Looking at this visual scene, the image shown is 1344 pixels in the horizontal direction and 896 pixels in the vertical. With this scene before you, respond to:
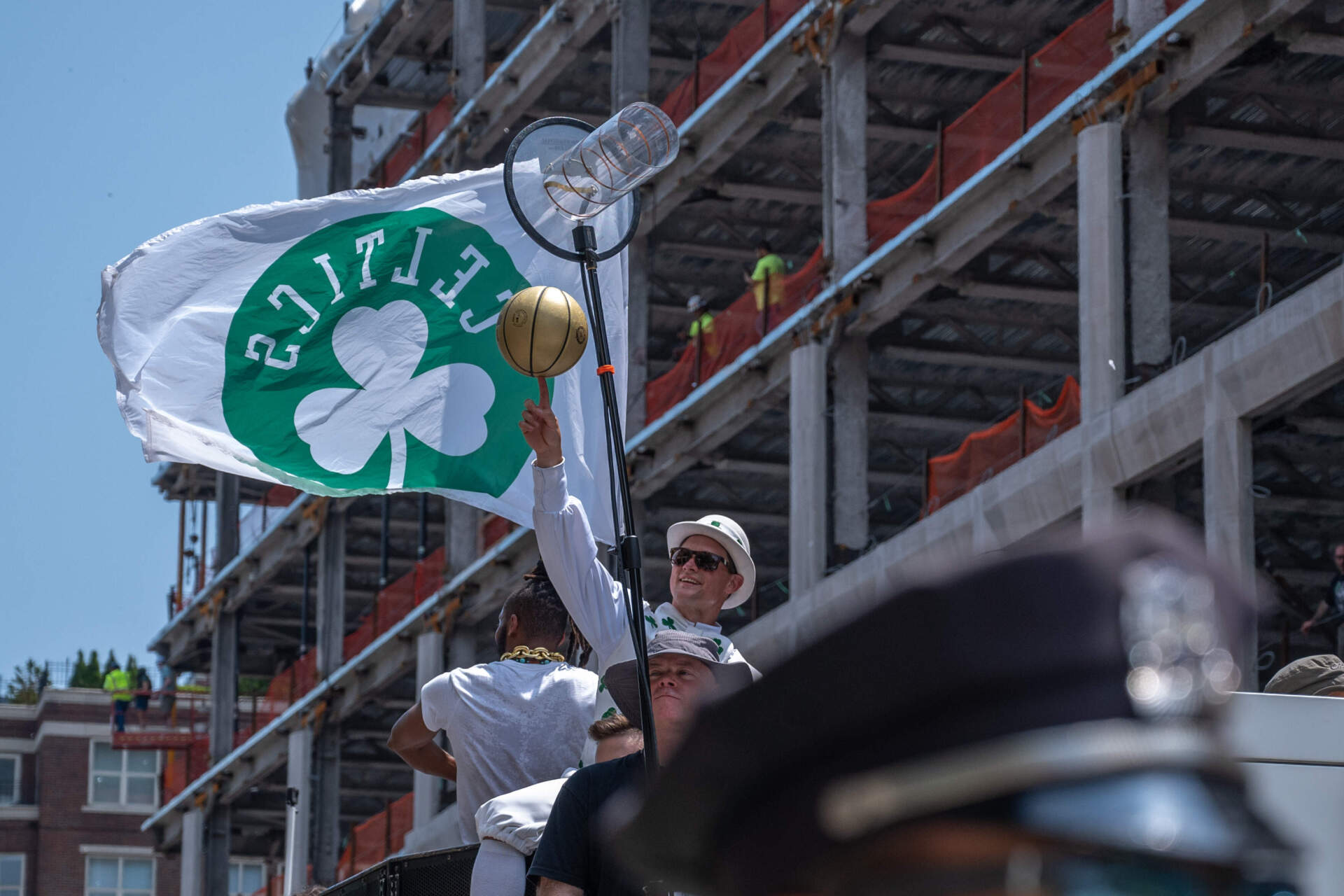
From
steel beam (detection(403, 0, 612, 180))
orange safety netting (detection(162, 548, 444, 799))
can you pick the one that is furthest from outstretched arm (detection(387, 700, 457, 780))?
orange safety netting (detection(162, 548, 444, 799))

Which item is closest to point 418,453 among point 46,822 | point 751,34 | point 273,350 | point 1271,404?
point 273,350

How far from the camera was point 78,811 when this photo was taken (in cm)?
7306

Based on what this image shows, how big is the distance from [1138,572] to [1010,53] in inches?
1249

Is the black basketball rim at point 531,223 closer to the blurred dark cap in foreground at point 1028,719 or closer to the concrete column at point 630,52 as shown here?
the blurred dark cap in foreground at point 1028,719

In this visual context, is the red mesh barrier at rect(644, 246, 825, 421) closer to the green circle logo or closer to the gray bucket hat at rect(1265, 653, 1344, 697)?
the green circle logo

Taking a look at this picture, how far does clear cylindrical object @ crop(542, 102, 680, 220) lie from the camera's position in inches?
281

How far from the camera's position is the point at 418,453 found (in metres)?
10.4

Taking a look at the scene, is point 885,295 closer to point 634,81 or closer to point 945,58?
point 945,58

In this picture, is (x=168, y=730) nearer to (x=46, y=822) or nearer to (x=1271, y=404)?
(x=46, y=822)

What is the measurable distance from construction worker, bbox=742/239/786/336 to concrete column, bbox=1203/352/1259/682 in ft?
34.7

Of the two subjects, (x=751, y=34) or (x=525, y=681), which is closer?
(x=525, y=681)

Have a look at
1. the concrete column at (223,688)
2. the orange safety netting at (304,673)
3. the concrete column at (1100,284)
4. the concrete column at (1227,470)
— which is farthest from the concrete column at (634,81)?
the concrete column at (223,688)

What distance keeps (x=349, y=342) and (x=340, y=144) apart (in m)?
41.0

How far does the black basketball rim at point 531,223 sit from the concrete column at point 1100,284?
46.8 ft
